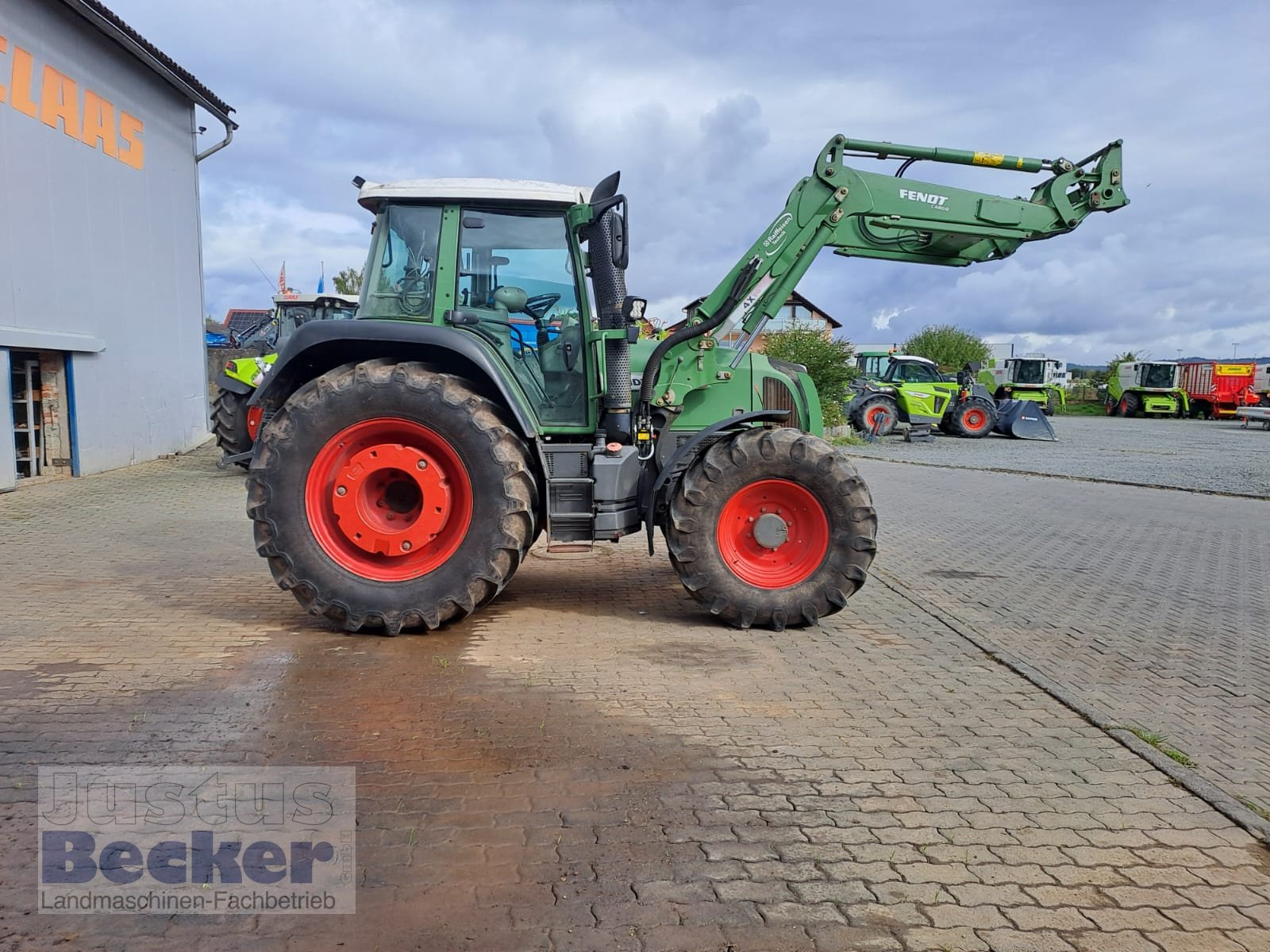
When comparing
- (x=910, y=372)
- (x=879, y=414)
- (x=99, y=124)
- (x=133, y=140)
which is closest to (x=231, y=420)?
(x=99, y=124)

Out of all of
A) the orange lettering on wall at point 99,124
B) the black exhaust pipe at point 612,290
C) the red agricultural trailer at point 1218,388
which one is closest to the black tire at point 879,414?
the orange lettering on wall at point 99,124

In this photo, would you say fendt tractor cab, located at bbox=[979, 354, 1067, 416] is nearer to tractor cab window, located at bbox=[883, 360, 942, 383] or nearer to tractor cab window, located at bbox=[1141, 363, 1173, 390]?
tractor cab window, located at bbox=[883, 360, 942, 383]

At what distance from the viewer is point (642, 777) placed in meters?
3.89

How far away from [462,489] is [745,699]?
2.24 metres

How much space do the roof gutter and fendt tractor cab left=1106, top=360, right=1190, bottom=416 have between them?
40.8 m

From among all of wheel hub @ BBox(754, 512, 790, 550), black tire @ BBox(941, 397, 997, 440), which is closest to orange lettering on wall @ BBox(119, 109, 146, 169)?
wheel hub @ BBox(754, 512, 790, 550)

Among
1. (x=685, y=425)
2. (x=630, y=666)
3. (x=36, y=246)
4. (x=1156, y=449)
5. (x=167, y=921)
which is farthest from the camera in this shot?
(x=1156, y=449)

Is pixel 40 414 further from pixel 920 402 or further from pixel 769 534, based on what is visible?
pixel 920 402

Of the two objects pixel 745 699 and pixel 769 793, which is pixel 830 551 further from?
pixel 769 793

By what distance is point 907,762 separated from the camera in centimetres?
412

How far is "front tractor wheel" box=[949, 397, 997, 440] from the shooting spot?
91.0ft

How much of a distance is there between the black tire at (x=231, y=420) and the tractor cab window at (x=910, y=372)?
19990 mm

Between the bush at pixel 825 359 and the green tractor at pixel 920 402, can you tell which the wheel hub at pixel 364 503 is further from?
the green tractor at pixel 920 402

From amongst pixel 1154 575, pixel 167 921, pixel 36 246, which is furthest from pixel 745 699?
pixel 36 246
